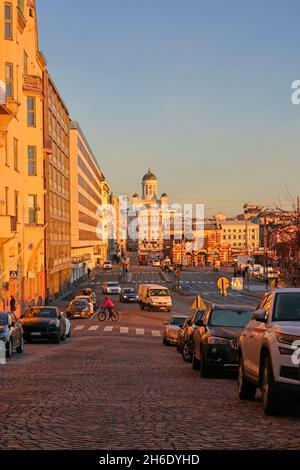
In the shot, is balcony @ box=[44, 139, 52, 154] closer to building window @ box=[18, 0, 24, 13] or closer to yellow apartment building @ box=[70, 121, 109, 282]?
building window @ box=[18, 0, 24, 13]

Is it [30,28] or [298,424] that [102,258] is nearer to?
[30,28]

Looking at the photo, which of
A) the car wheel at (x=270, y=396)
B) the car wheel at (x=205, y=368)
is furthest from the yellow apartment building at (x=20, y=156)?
the car wheel at (x=270, y=396)

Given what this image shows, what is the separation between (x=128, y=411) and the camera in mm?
10945

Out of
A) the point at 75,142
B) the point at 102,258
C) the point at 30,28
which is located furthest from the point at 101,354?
the point at 102,258

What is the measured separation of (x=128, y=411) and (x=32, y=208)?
4752cm

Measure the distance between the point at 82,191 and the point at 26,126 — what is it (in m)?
68.2

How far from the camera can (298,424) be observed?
380 inches

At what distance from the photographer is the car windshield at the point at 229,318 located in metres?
18.4

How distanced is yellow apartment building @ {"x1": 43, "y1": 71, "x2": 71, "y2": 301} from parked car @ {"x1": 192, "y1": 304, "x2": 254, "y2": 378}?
4707 cm

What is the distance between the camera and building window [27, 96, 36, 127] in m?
55.7

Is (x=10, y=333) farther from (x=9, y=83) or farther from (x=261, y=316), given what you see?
(x=9, y=83)

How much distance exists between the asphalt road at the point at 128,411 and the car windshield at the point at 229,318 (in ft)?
4.42

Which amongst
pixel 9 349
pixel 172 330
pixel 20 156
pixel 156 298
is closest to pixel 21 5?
pixel 20 156
